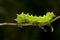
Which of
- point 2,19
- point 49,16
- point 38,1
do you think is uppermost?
point 38,1

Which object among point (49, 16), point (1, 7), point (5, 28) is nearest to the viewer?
point (49, 16)

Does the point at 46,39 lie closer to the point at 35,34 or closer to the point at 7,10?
the point at 35,34

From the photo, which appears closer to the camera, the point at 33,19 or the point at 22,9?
the point at 33,19

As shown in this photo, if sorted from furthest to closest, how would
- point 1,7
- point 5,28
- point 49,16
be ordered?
1. point 5,28
2. point 1,7
3. point 49,16

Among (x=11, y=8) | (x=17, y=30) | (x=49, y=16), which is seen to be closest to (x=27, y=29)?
(x=17, y=30)

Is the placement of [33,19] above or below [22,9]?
below

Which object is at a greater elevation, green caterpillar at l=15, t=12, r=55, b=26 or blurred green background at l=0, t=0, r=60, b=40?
blurred green background at l=0, t=0, r=60, b=40

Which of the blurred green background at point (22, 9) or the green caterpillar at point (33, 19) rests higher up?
the blurred green background at point (22, 9)

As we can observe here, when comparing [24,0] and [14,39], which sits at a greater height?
[24,0]

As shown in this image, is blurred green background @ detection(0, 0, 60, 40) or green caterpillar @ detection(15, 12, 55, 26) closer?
green caterpillar @ detection(15, 12, 55, 26)

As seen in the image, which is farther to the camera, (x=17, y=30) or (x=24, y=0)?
(x=17, y=30)

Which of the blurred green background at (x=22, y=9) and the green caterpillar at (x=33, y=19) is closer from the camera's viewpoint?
the green caterpillar at (x=33, y=19)
